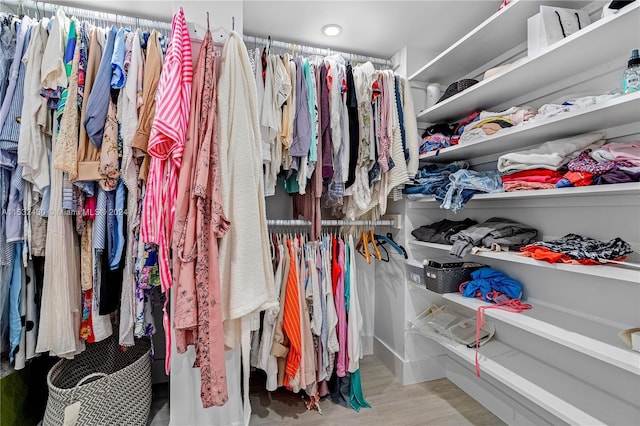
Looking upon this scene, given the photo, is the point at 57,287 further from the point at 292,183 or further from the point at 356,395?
the point at 356,395

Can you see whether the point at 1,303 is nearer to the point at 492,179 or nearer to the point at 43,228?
the point at 43,228

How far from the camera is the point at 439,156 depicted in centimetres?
186

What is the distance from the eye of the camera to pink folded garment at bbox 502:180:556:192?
1200mm

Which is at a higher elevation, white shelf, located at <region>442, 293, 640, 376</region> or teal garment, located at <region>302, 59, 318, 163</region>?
teal garment, located at <region>302, 59, 318, 163</region>

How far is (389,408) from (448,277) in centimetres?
81

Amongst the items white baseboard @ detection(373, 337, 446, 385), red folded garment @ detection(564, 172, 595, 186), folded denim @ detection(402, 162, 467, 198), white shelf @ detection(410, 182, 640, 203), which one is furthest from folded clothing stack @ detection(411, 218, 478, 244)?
white baseboard @ detection(373, 337, 446, 385)

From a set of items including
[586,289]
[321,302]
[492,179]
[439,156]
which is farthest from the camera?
[439,156]

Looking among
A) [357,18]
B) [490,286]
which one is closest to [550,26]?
[357,18]

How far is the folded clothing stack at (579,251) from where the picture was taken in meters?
1.01

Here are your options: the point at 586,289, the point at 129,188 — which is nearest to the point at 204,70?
the point at 129,188

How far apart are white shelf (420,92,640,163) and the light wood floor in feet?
4.73

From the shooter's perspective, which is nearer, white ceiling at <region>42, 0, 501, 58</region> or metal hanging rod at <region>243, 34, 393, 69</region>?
white ceiling at <region>42, 0, 501, 58</region>

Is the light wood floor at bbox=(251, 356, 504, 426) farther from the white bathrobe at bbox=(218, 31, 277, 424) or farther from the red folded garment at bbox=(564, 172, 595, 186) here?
the red folded garment at bbox=(564, 172, 595, 186)

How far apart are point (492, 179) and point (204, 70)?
1424mm
